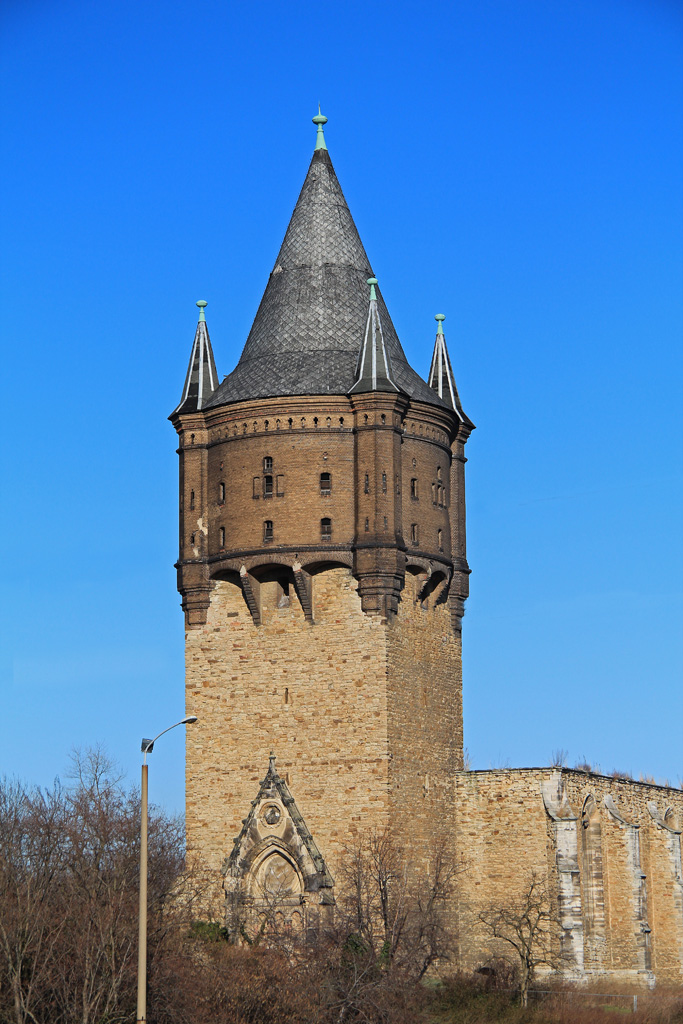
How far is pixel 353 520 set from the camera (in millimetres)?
58844

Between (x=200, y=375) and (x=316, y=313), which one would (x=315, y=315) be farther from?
(x=200, y=375)

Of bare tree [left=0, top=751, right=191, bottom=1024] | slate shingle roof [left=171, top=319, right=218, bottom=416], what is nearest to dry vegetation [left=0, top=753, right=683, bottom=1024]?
bare tree [left=0, top=751, right=191, bottom=1024]

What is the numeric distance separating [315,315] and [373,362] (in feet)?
11.4

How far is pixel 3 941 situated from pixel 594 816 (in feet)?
81.5

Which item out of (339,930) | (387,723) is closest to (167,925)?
(339,930)

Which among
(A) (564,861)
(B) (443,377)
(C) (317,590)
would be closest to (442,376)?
(B) (443,377)

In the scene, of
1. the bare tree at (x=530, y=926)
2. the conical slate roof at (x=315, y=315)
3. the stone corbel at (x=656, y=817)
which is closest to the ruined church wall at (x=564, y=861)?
the bare tree at (x=530, y=926)

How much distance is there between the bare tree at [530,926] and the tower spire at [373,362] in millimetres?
16830

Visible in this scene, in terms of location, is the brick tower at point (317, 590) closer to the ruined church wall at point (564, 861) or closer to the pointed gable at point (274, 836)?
the pointed gable at point (274, 836)

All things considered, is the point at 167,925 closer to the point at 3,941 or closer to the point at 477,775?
the point at 3,941

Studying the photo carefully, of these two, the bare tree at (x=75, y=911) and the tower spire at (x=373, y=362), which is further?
the tower spire at (x=373, y=362)

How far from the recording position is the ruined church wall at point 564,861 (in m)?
58.7

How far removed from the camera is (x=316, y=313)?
6197cm

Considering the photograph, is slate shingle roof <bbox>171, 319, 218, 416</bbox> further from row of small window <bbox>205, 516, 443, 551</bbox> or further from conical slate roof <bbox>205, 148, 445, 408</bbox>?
row of small window <bbox>205, 516, 443, 551</bbox>
